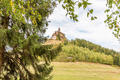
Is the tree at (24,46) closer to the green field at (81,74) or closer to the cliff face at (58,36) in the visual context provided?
the cliff face at (58,36)

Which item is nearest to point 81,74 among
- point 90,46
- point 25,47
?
point 25,47

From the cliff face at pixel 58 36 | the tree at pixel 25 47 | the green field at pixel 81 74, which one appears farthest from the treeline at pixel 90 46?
the tree at pixel 25 47

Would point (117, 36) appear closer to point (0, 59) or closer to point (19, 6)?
point (19, 6)

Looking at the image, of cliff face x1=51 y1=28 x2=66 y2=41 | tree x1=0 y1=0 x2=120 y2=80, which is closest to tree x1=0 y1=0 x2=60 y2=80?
tree x1=0 y1=0 x2=120 y2=80

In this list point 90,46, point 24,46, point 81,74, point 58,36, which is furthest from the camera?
point 90,46

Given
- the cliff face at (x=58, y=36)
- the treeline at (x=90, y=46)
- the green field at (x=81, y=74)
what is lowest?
the green field at (x=81, y=74)

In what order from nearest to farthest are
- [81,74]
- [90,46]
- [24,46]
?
1. [24,46]
2. [81,74]
3. [90,46]

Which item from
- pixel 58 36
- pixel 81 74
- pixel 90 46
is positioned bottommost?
pixel 81 74

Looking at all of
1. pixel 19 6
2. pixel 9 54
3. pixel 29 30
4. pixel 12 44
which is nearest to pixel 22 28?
pixel 29 30

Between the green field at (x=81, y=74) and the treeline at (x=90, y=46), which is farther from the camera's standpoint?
the treeline at (x=90, y=46)

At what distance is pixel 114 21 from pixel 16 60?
14.2ft

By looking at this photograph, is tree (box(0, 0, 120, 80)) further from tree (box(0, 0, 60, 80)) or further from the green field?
the green field

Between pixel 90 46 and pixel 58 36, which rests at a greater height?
pixel 58 36

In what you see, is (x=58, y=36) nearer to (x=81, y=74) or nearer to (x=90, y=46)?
(x=81, y=74)
